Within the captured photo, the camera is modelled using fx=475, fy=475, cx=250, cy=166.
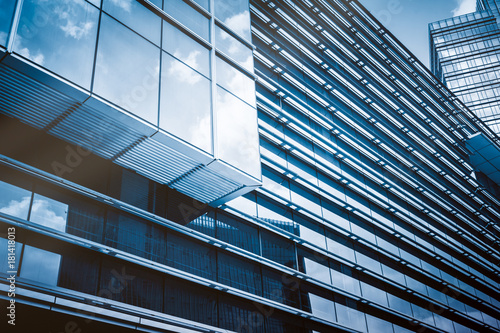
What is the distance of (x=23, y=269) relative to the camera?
10.4 m

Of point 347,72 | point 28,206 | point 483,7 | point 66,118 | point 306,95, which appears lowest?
point 28,206

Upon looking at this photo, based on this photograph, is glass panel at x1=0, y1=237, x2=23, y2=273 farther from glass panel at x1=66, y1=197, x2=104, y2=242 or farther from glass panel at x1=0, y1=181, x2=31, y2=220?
glass panel at x1=66, y1=197, x2=104, y2=242

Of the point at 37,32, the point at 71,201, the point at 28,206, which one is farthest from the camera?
the point at 71,201

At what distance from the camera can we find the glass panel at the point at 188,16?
48.2 feet

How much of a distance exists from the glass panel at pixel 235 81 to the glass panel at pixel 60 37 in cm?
461

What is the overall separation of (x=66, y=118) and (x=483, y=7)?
455 feet

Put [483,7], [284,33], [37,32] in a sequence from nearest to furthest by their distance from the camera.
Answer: [37,32] → [284,33] → [483,7]

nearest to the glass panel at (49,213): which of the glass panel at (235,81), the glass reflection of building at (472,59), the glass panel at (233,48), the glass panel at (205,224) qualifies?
the glass panel at (205,224)

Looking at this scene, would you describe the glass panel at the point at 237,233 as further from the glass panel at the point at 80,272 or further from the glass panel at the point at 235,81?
the glass panel at the point at 80,272

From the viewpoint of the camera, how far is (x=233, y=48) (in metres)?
16.5

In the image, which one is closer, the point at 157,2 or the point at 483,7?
the point at 157,2

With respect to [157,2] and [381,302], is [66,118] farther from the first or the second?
[381,302]

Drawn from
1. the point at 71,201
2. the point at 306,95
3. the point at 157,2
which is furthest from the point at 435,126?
the point at 71,201

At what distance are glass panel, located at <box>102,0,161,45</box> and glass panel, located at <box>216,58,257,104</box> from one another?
248 centimetres
